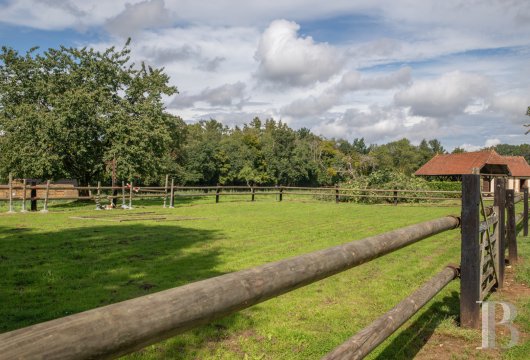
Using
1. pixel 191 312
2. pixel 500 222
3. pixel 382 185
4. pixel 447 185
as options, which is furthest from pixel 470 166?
pixel 191 312

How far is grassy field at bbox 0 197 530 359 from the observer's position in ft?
13.3

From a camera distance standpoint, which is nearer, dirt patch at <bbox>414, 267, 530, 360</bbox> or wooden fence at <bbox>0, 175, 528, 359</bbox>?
wooden fence at <bbox>0, 175, 528, 359</bbox>

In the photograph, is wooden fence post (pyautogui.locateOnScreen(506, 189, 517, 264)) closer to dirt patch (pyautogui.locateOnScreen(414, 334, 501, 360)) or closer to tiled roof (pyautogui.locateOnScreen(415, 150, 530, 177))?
dirt patch (pyautogui.locateOnScreen(414, 334, 501, 360))

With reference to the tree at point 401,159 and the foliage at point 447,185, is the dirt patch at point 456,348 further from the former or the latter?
the tree at point 401,159

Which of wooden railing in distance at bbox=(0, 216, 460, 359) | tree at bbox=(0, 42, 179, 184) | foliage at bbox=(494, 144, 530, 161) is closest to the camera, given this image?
wooden railing in distance at bbox=(0, 216, 460, 359)

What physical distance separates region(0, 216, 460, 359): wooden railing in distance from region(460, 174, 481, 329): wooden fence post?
9.04 ft

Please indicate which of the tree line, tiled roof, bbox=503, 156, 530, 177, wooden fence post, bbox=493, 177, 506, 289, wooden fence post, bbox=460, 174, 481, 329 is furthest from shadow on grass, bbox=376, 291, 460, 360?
tiled roof, bbox=503, 156, 530, 177

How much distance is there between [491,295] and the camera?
5.49 m

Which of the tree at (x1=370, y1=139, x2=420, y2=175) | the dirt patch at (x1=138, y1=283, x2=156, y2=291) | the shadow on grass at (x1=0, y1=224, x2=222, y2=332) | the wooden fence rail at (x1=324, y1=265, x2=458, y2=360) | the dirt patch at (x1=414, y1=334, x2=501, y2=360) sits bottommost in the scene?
the dirt patch at (x1=414, y1=334, x2=501, y2=360)

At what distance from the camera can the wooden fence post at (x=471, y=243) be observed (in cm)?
412

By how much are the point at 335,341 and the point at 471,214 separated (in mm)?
1800

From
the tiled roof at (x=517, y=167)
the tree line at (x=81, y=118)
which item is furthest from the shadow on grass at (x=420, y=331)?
the tiled roof at (x=517, y=167)

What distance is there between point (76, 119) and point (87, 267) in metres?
18.6

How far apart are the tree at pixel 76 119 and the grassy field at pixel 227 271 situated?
12.5m
